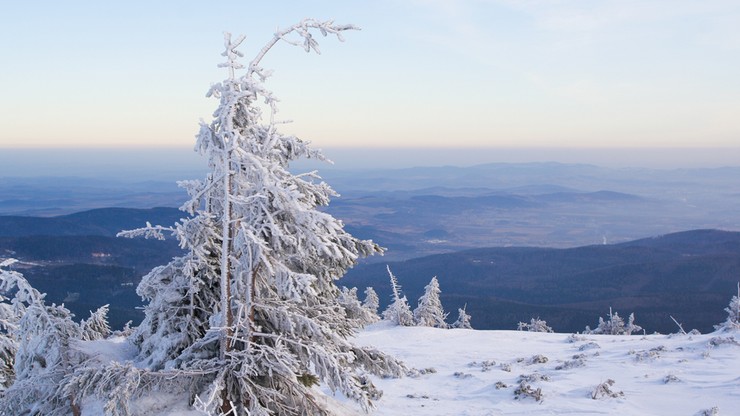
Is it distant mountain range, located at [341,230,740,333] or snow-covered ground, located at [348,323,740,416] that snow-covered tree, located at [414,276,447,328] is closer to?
snow-covered ground, located at [348,323,740,416]

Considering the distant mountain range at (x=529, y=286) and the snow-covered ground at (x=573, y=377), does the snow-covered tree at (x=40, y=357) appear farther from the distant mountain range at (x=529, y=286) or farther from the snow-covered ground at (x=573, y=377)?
the distant mountain range at (x=529, y=286)

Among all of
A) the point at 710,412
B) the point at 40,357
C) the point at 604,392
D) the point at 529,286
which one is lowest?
the point at 529,286

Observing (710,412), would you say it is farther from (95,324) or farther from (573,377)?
(95,324)

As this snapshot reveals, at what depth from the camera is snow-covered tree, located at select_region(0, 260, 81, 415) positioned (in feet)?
28.5

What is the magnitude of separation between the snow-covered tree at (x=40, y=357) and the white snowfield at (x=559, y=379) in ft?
2.05

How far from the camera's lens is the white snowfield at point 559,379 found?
1327 cm

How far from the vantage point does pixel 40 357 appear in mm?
10344

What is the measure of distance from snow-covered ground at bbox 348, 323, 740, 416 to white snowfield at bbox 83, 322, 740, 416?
30 mm

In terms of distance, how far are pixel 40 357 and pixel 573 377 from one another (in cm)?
1575

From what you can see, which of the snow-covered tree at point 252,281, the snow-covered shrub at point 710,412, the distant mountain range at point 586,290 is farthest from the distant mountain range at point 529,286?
the snow-covered shrub at point 710,412

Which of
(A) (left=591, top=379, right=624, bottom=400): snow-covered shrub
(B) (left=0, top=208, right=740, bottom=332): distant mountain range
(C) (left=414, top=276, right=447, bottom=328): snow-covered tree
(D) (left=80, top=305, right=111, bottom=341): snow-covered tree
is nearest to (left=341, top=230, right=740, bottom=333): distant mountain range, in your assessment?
(B) (left=0, top=208, right=740, bottom=332): distant mountain range

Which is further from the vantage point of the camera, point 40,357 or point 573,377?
point 573,377

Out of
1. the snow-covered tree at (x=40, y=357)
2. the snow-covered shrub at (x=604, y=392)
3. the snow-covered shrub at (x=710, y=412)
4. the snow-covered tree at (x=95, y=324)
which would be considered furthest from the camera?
the snow-covered tree at (x=95, y=324)

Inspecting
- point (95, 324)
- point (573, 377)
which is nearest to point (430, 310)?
point (573, 377)
